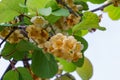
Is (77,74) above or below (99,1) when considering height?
below

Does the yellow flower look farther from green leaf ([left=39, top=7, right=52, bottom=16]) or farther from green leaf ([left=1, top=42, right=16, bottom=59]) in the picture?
green leaf ([left=1, top=42, right=16, bottom=59])

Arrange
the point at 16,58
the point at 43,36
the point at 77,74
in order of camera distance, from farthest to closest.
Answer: the point at 77,74 < the point at 16,58 < the point at 43,36

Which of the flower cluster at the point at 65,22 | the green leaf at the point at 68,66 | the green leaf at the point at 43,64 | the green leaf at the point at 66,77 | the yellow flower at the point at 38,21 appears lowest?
the green leaf at the point at 66,77

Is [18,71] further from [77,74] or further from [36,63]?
[77,74]

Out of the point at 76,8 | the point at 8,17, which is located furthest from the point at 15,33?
the point at 76,8

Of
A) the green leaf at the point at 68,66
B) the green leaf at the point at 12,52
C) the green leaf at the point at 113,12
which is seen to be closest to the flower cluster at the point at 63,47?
the green leaf at the point at 12,52

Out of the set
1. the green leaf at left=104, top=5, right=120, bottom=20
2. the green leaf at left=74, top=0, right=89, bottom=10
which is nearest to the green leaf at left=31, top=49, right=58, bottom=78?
the green leaf at left=74, top=0, right=89, bottom=10

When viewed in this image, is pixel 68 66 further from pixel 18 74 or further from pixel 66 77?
pixel 18 74

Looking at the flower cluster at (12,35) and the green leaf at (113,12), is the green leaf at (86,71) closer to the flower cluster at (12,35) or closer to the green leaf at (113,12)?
the green leaf at (113,12)
